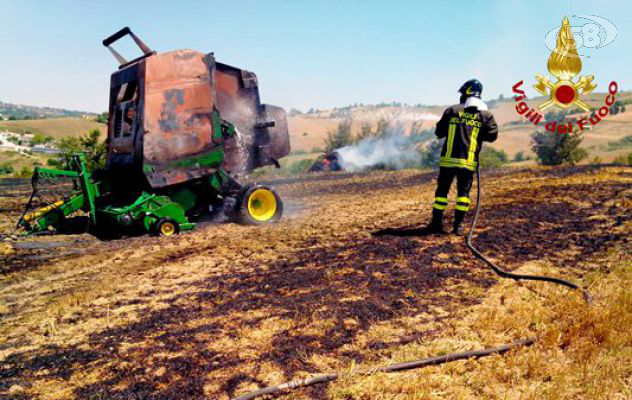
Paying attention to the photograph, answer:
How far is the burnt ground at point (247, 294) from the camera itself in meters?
2.93

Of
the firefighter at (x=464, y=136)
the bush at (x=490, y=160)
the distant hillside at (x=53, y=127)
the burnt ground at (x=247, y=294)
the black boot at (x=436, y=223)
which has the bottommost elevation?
the burnt ground at (x=247, y=294)

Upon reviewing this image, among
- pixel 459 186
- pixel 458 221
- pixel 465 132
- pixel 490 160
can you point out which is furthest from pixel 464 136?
pixel 490 160

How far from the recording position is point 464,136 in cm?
577

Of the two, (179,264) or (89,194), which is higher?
(89,194)

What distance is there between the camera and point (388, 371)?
8.98ft

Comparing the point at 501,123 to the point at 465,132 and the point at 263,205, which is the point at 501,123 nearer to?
the point at 263,205

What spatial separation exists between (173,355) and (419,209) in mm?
6196

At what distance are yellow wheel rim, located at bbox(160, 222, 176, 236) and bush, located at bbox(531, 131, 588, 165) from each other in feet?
60.5

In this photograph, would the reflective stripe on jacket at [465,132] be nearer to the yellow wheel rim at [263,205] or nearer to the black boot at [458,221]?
the black boot at [458,221]

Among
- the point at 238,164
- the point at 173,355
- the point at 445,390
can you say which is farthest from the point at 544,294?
the point at 238,164

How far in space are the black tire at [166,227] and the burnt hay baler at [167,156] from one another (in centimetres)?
2

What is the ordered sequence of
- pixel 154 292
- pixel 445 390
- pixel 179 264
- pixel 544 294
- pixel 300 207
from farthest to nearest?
pixel 300 207, pixel 179 264, pixel 154 292, pixel 544 294, pixel 445 390

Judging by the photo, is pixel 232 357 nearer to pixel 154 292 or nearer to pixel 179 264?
pixel 154 292

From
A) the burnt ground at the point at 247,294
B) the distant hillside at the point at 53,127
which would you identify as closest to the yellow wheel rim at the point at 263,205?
the burnt ground at the point at 247,294
